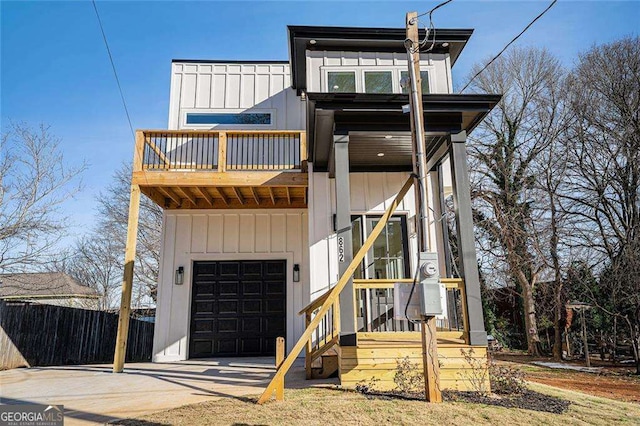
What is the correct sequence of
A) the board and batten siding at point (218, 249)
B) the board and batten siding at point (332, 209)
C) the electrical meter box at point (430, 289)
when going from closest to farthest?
the electrical meter box at point (430, 289) → the board and batten siding at point (332, 209) → the board and batten siding at point (218, 249)

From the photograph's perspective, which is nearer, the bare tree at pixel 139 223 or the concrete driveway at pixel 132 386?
the concrete driveway at pixel 132 386

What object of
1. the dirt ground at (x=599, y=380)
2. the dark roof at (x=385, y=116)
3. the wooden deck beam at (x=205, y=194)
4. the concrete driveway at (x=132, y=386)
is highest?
the dark roof at (x=385, y=116)

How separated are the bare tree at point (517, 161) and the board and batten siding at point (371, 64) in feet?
22.3

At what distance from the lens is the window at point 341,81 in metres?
7.50

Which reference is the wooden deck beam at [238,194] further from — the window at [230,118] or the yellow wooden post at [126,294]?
the window at [230,118]

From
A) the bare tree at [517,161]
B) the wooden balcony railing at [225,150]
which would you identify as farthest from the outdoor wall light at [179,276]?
the bare tree at [517,161]

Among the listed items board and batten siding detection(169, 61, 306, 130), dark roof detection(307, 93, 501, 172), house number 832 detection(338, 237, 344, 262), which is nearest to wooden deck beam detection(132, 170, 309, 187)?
dark roof detection(307, 93, 501, 172)

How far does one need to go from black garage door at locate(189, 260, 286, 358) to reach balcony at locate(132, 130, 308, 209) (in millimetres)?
1470

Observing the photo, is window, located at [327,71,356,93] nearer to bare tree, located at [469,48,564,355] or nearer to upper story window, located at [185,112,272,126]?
upper story window, located at [185,112,272,126]

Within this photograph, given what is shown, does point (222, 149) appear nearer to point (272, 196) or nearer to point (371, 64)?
point (272, 196)

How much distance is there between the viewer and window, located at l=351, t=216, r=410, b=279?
7270 mm

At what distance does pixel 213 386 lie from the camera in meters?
5.09

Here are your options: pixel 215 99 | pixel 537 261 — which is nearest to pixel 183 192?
pixel 215 99

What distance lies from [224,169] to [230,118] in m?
2.61
